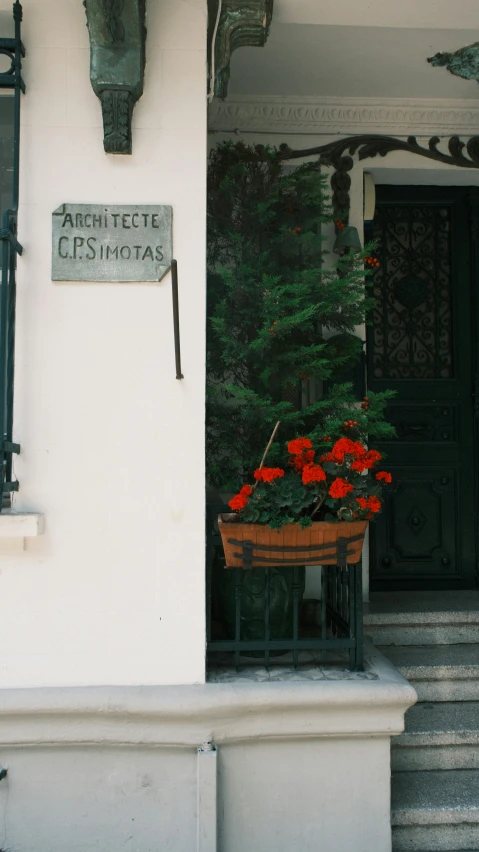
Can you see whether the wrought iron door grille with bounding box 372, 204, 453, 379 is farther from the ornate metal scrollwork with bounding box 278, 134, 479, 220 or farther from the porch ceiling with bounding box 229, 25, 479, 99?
the porch ceiling with bounding box 229, 25, 479, 99

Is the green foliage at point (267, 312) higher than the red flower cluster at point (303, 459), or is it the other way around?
the green foliage at point (267, 312)

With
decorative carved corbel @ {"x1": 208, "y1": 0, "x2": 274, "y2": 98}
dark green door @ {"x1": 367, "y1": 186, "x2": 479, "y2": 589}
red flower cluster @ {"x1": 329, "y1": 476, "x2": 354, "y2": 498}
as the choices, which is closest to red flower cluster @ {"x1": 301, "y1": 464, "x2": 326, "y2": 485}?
red flower cluster @ {"x1": 329, "y1": 476, "x2": 354, "y2": 498}

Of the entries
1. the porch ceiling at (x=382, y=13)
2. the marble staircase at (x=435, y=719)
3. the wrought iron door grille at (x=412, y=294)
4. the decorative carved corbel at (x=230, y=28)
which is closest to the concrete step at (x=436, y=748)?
the marble staircase at (x=435, y=719)

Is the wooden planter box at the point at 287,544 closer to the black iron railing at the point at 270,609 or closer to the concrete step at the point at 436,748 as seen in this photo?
the black iron railing at the point at 270,609

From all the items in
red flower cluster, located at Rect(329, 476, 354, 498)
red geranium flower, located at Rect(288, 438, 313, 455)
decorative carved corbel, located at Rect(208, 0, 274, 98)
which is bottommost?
red flower cluster, located at Rect(329, 476, 354, 498)

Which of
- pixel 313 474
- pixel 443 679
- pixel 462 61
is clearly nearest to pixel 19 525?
pixel 313 474

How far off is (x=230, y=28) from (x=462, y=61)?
1.49 metres

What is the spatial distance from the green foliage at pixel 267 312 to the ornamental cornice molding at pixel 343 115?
1.46 ft

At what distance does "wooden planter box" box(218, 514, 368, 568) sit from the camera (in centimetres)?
316

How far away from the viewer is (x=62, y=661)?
306 centimetres

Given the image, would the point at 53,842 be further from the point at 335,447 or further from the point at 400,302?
the point at 400,302

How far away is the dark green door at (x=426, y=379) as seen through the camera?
4949 millimetres

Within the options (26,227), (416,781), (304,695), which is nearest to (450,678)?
Answer: (416,781)

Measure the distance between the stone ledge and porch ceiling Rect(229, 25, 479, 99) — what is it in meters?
3.07
